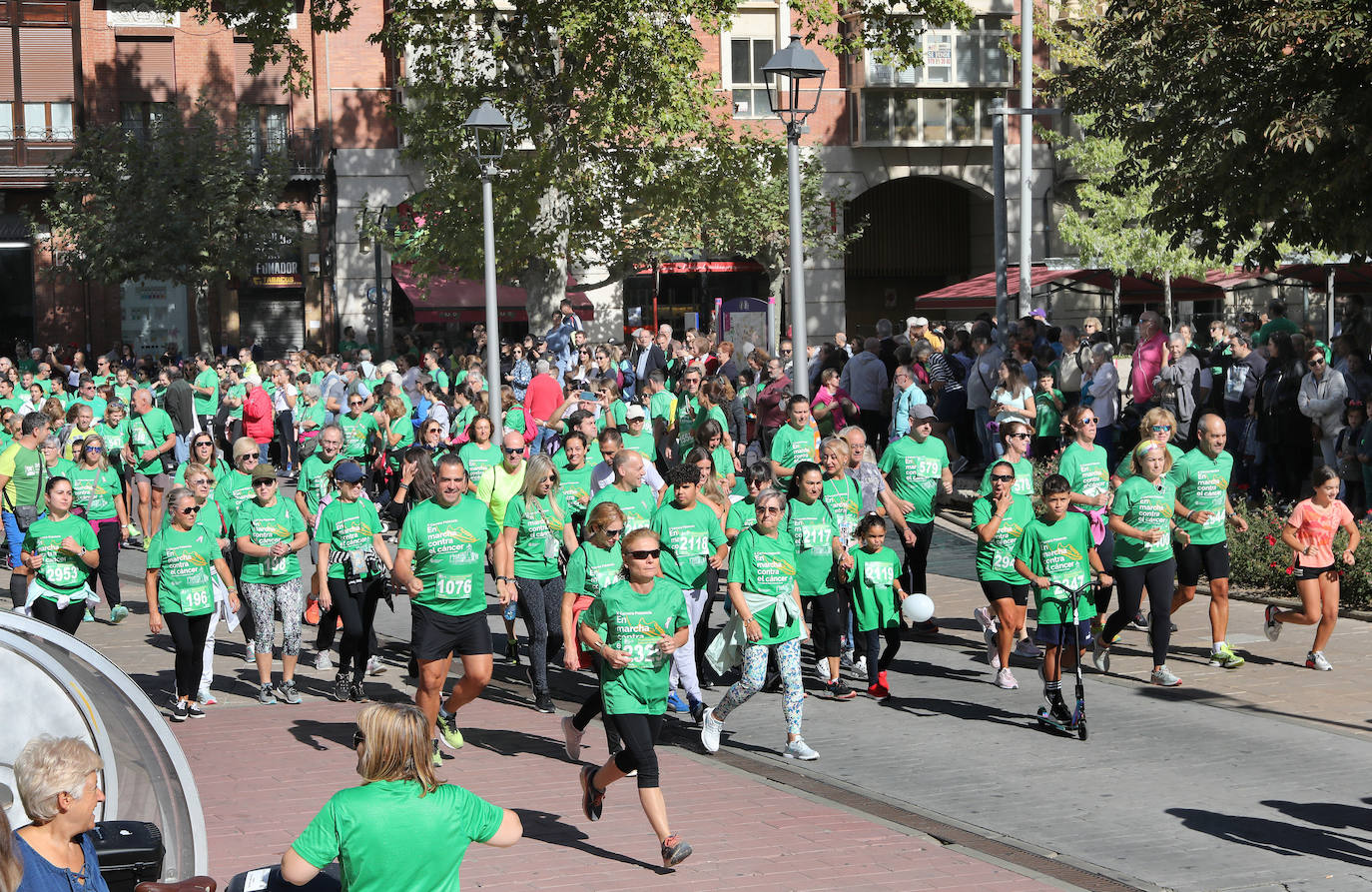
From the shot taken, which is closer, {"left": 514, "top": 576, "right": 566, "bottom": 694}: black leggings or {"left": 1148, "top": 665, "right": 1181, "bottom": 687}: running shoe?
{"left": 514, "top": 576, "right": 566, "bottom": 694}: black leggings

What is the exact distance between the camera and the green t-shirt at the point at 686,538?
10.3m

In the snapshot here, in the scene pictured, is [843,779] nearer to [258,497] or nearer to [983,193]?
[258,497]

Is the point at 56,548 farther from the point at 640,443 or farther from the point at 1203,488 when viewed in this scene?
the point at 1203,488

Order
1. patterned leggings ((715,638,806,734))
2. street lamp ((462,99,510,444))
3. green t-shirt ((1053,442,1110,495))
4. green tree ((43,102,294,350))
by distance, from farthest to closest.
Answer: green tree ((43,102,294,350)), street lamp ((462,99,510,444)), green t-shirt ((1053,442,1110,495)), patterned leggings ((715,638,806,734))

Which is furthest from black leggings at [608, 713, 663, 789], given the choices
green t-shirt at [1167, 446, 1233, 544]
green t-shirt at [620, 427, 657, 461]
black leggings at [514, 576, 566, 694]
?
green t-shirt at [620, 427, 657, 461]

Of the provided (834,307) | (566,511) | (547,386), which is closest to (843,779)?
(566,511)

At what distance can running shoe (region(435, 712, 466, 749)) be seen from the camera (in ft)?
33.3

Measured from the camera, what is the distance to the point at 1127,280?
2880 centimetres

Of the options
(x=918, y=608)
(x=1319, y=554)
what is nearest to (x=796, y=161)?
(x=918, y=608)

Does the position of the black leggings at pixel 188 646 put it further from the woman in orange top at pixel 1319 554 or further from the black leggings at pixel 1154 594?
the woman in orange top at pixel 1319 554

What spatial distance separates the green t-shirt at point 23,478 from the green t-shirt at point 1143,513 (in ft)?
34.2

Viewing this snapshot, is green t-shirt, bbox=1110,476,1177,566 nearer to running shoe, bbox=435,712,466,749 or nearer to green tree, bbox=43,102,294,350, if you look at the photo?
running shoe, bbox=435,712,466,749

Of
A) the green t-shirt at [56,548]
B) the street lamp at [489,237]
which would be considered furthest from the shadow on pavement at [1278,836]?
the street lamp at [489,237]

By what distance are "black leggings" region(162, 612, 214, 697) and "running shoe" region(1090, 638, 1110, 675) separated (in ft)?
20.7
